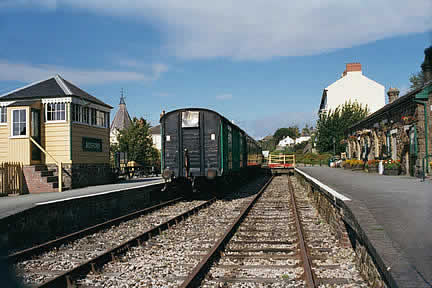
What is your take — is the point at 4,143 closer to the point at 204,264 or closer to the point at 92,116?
the point at 92,116

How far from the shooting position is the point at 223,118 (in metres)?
15.1

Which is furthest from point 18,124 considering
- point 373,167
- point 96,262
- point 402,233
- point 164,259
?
point 373,167

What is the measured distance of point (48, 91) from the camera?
16875mm

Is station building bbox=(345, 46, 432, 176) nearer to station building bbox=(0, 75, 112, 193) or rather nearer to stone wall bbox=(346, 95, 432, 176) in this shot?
stone wall bbox=(346, 95, 432, 176)

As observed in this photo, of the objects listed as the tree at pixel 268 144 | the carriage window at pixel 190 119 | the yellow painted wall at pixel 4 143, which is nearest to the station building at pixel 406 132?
the carriage window at pixel 190 119

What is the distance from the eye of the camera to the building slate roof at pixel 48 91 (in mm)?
16578

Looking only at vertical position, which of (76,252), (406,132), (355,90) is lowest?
(76,252)

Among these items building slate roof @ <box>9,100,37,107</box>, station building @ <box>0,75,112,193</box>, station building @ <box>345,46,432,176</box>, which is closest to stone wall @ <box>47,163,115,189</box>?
station building @ <box>0,75,112,193</box>

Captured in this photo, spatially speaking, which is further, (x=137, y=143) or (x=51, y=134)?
(x=137, y=143)

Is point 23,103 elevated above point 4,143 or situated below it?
above

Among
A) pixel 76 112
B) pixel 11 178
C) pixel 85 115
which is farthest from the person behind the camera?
pixel 85 115

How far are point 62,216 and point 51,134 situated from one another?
7208 mm

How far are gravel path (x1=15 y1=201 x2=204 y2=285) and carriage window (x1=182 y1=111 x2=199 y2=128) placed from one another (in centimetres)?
450

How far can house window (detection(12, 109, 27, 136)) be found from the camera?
15.6 m
